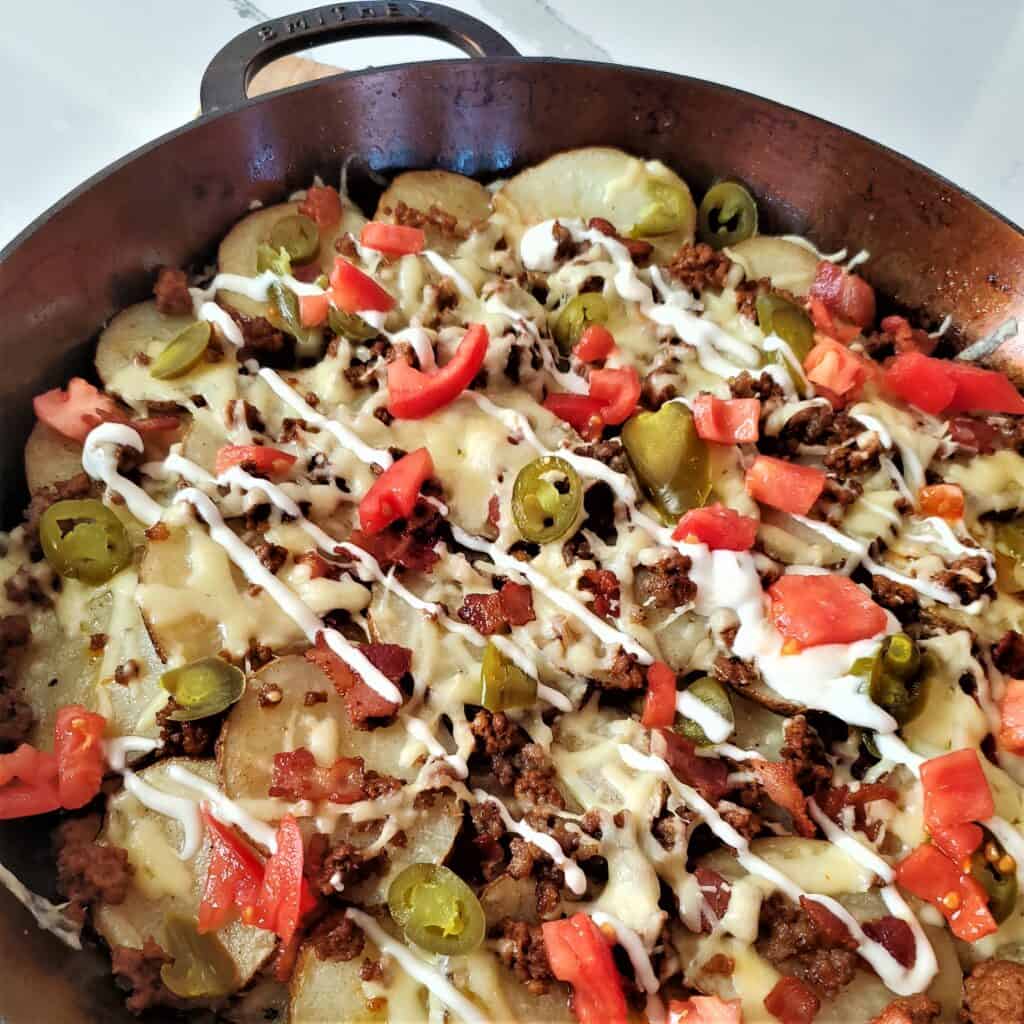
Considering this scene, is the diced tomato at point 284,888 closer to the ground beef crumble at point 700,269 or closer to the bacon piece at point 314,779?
the bacon piece at point 314,779

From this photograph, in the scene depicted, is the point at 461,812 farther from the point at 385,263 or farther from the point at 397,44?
the point at 397,44

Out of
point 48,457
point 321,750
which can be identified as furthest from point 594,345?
point 48,457

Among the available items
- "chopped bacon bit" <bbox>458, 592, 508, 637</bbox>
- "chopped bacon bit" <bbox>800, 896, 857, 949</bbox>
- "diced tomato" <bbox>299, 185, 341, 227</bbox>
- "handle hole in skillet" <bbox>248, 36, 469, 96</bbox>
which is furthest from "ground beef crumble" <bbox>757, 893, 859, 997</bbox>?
"handle hole in skillet" <bbox>248, 36, 469, 96</bbox>

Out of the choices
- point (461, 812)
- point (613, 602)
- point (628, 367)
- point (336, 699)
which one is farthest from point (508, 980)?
point (628, 367)

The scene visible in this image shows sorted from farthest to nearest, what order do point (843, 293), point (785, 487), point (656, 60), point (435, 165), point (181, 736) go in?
point (656, 60), point (435, 165), point (843, 293), point (785, 487), point (181, 736)

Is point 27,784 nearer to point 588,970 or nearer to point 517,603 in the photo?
point 517,603

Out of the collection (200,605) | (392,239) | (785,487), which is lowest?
(200,605)
